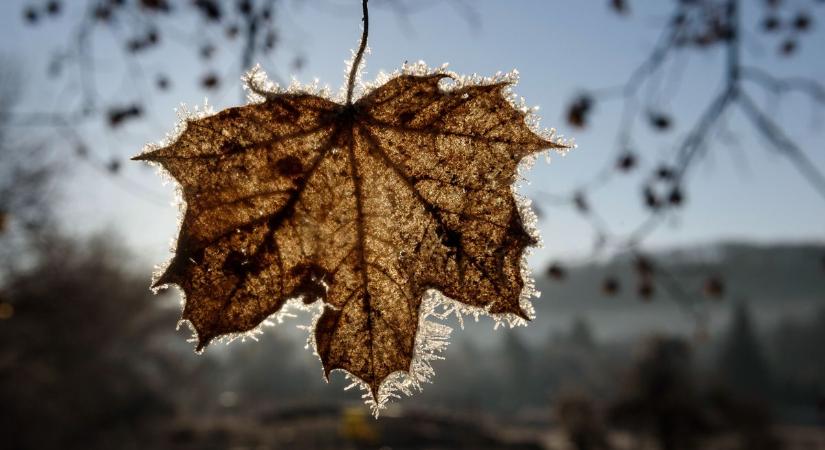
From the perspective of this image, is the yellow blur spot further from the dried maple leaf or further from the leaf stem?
the leaf stem

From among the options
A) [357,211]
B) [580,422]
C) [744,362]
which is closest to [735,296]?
[744,362]

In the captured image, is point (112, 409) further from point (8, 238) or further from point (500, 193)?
point (500, 193)

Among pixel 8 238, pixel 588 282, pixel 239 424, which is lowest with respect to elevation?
pixel 239 424

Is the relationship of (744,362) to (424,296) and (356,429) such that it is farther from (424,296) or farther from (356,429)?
(424,296)

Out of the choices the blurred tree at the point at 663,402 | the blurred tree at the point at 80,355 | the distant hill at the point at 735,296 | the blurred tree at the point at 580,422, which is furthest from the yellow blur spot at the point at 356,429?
the distant hill at the point at 735,296

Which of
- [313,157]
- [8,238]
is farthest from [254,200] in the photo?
[8,238]

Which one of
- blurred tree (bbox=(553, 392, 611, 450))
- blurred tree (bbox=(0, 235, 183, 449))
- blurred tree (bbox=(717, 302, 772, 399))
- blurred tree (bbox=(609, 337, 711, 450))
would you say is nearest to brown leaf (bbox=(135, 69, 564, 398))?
blurred tree (bbox=(0, 235, 183, 449))

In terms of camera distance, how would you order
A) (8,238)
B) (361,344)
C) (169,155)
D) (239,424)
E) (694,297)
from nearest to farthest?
(169,155) → (361,344) → (694,297) → (8,238) → (239,424)

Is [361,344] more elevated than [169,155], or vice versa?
[169,155]

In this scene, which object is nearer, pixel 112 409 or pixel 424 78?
pixel 424 78
